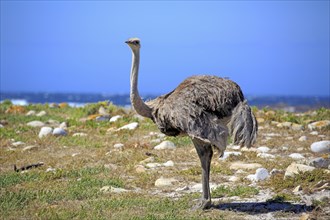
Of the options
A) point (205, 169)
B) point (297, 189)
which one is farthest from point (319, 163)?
point (205, 169)

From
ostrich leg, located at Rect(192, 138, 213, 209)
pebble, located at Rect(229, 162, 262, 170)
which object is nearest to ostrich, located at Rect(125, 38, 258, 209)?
ostrich leg, located at Rect(192, 138, 213, 209)

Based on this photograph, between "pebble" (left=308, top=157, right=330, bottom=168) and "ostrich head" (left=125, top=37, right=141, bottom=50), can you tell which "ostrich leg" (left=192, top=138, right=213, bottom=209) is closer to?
"ostrich head" (left=125, top=37, right=141, bottom=50)

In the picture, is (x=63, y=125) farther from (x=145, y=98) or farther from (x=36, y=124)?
(x=145, y=98)

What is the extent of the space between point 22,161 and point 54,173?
5.12ft

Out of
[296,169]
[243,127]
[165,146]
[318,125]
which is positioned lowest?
[318,125]

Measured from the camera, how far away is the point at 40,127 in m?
14.2

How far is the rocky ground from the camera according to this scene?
7.34 metres

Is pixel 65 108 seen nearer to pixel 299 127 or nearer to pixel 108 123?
pixel 108 123

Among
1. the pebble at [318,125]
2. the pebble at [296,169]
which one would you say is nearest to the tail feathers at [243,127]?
the pebble at [296,169]

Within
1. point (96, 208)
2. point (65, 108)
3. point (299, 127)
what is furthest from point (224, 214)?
point (65, 108)

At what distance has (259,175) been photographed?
8781 mm

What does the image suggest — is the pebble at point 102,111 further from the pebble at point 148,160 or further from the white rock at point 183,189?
the white rock at point 183,189

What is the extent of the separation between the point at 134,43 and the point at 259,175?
2.85 meters

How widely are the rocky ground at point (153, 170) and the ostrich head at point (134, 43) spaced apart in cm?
204
